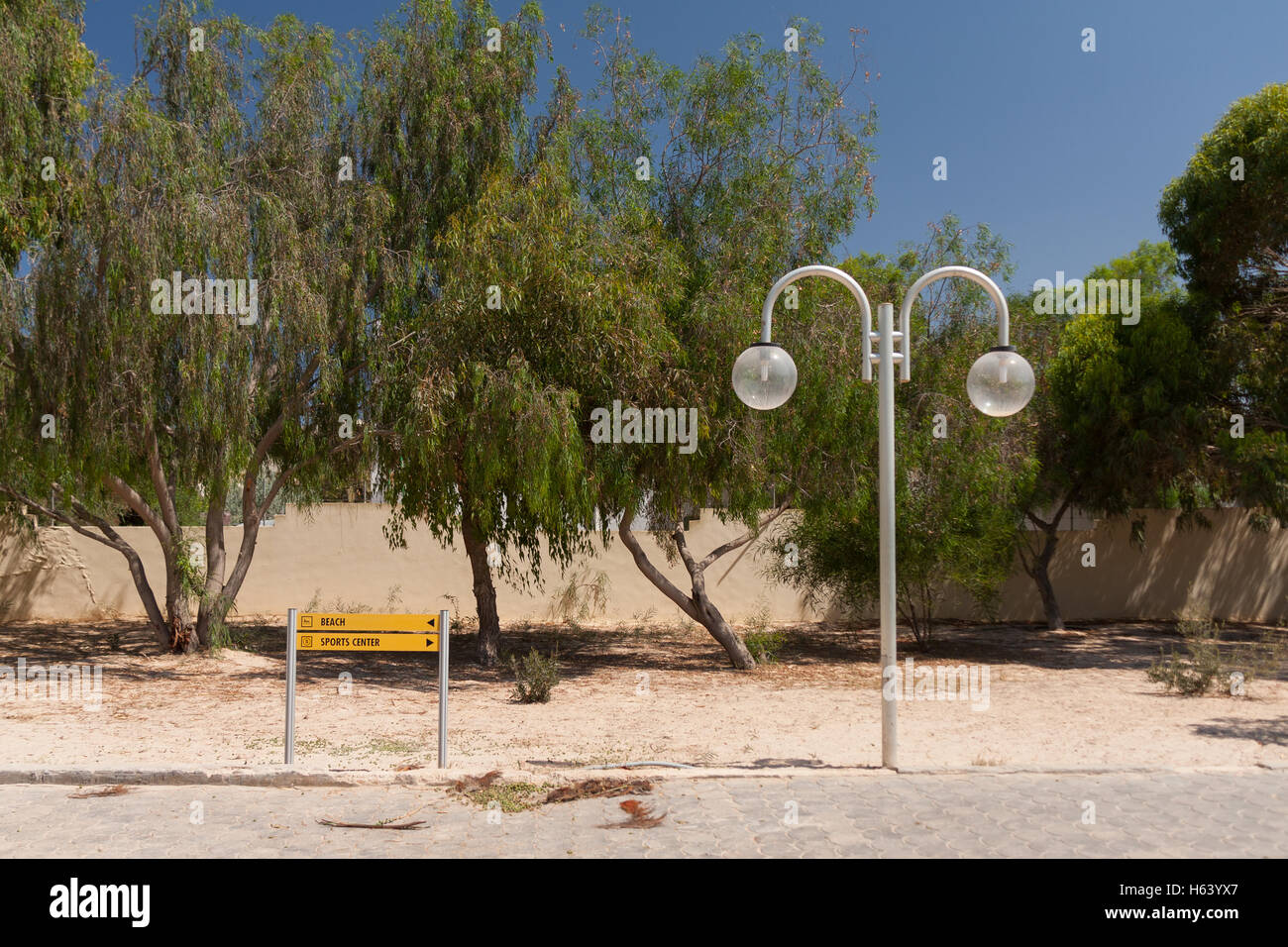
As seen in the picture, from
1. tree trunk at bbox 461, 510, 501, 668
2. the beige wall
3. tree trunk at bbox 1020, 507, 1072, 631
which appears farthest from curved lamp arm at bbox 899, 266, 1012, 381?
tree trunk at bbox 1020, 507, 1072, 631

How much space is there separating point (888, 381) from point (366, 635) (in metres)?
4.63

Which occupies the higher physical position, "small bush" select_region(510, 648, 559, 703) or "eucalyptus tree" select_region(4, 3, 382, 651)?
"eucalyptus tree" select_region(4, 3, 382, 651)

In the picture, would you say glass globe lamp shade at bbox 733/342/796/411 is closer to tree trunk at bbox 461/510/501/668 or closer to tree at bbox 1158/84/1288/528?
tree trunk at bbox 461/510/501/668

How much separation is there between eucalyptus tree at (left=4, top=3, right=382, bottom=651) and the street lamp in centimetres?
716

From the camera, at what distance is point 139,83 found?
13.0 meters

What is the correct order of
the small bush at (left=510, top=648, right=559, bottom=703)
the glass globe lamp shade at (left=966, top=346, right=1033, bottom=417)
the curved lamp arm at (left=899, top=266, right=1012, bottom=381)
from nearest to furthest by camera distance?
1. the glass globe lamp shade at (left=966, top=346, right=1033, bottom=417)
2. the curved lamp arm at (left=899, top=266, right=1012, bottom=381)
3. the small bush at (left=510, top=648, right=559, bottom=703)

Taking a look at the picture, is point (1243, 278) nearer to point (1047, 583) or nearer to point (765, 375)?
Result: point (1047, 583)

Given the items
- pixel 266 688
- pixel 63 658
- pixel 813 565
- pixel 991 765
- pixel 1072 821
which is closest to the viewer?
pixel 1072 821

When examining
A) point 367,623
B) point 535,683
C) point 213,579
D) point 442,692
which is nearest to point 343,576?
point 213,579

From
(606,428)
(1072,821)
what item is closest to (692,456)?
(606,428)

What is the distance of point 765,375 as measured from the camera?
24.2 ft

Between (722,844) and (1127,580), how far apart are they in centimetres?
1863

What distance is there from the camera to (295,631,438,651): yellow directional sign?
25.7 feet

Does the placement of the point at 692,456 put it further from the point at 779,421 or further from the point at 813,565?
the point at 813,565
